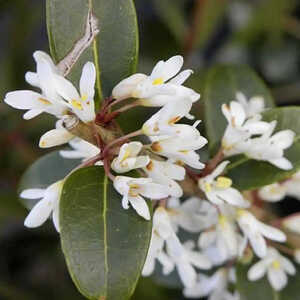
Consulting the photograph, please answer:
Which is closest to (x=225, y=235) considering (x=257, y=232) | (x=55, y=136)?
(x=257, y=232)

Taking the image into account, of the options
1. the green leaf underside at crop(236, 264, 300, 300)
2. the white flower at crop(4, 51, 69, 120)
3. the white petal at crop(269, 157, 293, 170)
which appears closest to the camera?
the white flower at crop(4, 51, 69, 120)

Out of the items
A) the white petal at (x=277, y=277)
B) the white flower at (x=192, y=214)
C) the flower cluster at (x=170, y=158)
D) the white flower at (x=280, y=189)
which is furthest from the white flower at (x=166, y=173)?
the white petal at (x=277, y=277)

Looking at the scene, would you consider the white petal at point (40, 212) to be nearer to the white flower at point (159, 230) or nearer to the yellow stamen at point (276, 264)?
the white flower at point (159, 230)

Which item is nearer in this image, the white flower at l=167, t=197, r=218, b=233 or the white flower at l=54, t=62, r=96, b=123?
the white flower at l=54, t=62, r=96, b=123

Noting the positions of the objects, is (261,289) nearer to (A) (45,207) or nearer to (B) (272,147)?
(B) (272,147)

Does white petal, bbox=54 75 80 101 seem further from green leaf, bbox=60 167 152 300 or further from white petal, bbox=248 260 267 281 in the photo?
white petal, bbox=248 260 267 281

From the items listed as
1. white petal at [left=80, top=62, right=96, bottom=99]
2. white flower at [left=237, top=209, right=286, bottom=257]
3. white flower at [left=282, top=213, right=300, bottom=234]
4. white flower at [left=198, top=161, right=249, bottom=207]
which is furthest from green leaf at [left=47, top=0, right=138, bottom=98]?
white flower at [left=282, top=213, right=300, bottom=234]
